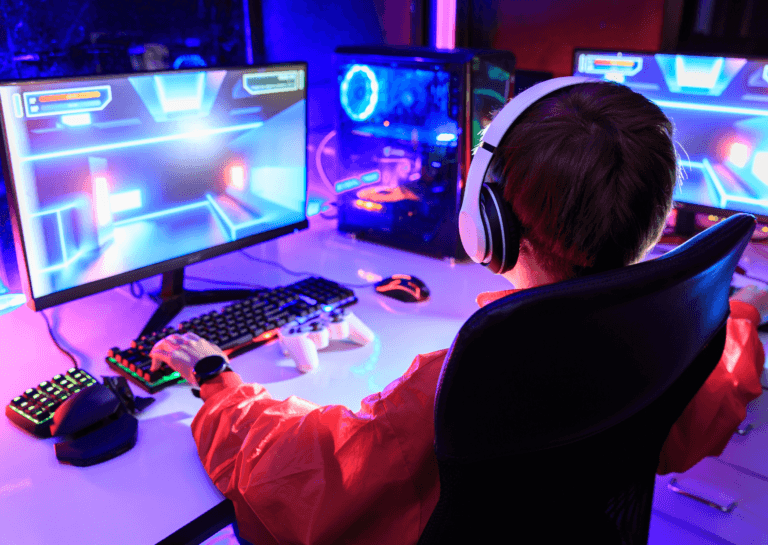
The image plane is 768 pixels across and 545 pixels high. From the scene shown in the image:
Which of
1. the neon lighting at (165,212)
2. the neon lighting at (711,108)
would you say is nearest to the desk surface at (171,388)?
the neon lighting at (165,212)

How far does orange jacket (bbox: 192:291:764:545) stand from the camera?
73 cm

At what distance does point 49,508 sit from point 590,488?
2.16ft

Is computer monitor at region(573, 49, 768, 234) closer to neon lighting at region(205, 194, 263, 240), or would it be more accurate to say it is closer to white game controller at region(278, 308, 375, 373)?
white game controller at region(278, 308, 375, 373)

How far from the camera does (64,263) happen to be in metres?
1.11

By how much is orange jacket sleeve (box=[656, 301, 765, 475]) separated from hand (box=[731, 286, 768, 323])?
0.22 meters

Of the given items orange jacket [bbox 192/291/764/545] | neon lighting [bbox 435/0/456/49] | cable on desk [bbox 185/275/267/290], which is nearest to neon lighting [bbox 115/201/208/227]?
cable on desk [bbox 185/275/267/290]

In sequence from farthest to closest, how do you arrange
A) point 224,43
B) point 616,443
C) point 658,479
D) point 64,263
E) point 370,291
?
point 224,43 < point 370,291 < point 658,479 < point 64,263 < point 616,443

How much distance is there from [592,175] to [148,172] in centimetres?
87

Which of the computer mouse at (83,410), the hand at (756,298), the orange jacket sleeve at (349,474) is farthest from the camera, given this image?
the hand at (756,298)

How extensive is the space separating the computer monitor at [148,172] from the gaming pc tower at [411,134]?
294 millimetres

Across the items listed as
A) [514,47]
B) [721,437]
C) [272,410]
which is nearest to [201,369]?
[272,410]

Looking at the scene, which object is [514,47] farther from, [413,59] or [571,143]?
[571,143]

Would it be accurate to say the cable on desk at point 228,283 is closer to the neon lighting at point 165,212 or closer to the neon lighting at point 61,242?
the neon lighting at point 165,212

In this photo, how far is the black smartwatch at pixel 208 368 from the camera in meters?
0.97
